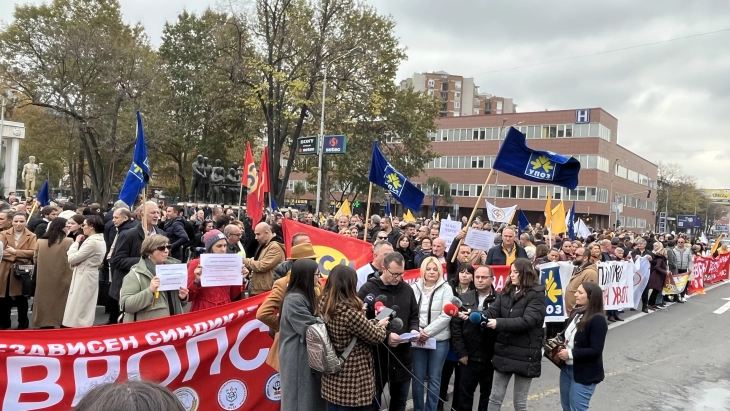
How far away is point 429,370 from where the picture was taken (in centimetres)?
571

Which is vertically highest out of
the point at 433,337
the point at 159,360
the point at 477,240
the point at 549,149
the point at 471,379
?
the point at 549,149

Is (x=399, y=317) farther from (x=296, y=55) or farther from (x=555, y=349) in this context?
(x=296, y=55)

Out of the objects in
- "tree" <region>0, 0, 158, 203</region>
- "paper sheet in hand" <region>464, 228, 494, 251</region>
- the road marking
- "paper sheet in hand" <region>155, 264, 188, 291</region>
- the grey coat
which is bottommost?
the road marking

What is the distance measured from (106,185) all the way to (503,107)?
97.0 meters

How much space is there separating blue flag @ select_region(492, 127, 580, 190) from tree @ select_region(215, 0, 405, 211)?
21.4 metres

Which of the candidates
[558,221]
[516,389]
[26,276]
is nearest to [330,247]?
[516,389]

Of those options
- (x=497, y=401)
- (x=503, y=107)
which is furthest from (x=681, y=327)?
(x=503, y=107)

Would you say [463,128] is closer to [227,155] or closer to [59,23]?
[227,155]

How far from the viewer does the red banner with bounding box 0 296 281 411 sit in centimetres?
422

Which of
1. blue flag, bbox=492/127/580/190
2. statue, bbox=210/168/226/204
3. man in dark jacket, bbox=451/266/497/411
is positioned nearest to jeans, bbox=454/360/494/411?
man in dark jacket, bbox=451/266/497/411

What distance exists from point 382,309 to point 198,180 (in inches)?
863

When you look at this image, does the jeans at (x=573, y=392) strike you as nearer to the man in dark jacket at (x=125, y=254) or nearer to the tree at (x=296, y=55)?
the man in dark jacket at (x=125, y=254)

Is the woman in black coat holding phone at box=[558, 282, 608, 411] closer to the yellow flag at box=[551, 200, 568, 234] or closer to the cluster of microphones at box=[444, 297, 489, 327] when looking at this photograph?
the cluster of microphones at box=[444, 297, 489, 327]

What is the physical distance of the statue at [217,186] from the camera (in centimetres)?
2458
